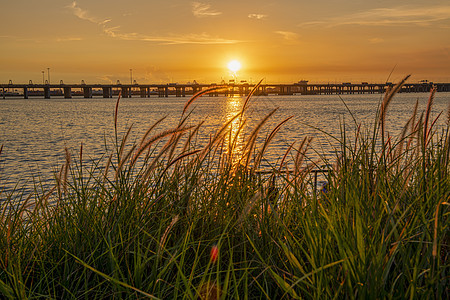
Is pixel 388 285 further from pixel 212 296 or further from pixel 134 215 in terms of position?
pixel 134 215

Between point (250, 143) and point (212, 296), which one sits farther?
point (250, 143)

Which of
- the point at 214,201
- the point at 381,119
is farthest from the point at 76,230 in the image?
the point at 381,119

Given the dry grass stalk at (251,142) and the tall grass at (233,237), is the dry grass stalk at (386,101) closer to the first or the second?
the tall grass at (233,237)

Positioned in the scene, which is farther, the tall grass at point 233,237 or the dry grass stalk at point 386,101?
the dry grass stalk at point 386,101

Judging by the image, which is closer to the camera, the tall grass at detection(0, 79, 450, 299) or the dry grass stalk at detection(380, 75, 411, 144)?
the tall grass at detection(0, 79, 450, 299)

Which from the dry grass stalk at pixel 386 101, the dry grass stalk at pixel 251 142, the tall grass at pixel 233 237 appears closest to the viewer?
the tall grass at pixel 233 237

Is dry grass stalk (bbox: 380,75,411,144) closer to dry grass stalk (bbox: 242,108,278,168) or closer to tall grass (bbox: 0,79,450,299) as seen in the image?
tall grass (bbox: 0,79,450,299)

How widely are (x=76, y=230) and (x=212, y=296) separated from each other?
1244 millimetres

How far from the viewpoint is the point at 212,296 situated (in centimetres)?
275

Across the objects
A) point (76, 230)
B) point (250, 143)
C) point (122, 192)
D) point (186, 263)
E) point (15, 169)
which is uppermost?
point (250, 143)

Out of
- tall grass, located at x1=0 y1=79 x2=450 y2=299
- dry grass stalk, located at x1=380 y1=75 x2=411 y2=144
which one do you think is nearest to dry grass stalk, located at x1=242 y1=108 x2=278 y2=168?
tall grass, located at x1=0 y1=79 x2=450 y2=299

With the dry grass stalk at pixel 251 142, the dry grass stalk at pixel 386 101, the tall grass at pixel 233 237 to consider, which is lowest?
the tall grass at pixel 233 237

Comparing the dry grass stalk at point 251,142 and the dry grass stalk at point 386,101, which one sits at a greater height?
the dry grass stalk at point 386,101

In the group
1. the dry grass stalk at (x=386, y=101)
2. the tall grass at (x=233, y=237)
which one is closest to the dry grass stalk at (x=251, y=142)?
the tall grass at (x=233, y=237)
